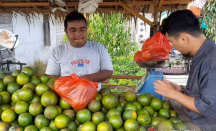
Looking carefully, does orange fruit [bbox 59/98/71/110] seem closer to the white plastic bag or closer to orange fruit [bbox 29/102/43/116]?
orange fruit [bbox 29/102/43/116]

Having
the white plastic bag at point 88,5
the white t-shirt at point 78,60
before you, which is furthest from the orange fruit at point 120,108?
the white plastic bag at point 88,5

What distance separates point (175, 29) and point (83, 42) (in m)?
1.36

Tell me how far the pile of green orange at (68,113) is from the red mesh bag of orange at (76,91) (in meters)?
0.05

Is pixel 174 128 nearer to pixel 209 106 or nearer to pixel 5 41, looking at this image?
pixel 209 106

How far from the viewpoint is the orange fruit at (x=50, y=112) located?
143cm

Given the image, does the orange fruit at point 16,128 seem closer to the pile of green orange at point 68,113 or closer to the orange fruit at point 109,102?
the pile of green orange at point 68,113

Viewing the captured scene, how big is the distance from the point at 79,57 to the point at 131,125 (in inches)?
59.5

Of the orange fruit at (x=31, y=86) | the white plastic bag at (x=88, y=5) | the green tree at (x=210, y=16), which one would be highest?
the green tree at (x=210, y=16)

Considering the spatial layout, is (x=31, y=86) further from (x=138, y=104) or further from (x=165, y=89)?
(x=165, y=89)

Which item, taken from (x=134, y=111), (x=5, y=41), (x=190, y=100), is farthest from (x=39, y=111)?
(x=5, y=41)

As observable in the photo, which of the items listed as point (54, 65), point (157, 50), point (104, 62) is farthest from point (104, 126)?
point (54, 65)

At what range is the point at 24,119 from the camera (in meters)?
1.43

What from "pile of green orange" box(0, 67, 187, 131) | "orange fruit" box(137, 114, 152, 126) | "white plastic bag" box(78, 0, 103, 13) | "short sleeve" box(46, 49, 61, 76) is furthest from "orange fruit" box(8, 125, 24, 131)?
"white plastic bag" box(78, 0, 103, 13)

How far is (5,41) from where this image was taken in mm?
4938
